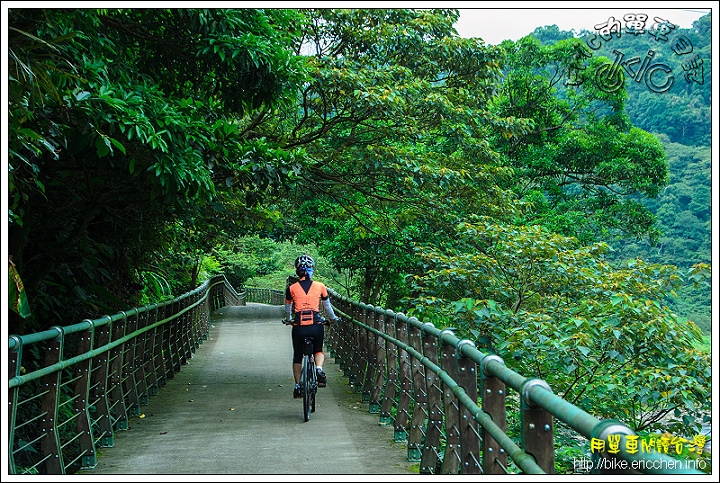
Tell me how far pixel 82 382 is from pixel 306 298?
9.37 ft

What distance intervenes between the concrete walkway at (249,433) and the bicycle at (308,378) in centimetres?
16

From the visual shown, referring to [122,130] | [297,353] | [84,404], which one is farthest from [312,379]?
[122,130]

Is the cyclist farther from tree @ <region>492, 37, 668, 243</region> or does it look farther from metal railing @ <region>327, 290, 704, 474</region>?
tree @ <region>492, 37, 668, 243</region>

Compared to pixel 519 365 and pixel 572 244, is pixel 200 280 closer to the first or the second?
pixel 572 244

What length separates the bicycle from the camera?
8.30m

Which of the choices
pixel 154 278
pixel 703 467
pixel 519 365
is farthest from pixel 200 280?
pixel 703 467

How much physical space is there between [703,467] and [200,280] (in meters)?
20.7

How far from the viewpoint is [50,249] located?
8641 mm

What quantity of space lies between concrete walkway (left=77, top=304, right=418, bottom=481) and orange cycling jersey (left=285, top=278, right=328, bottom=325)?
1.15 metres

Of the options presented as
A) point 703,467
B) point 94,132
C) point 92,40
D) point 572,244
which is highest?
point 92,40

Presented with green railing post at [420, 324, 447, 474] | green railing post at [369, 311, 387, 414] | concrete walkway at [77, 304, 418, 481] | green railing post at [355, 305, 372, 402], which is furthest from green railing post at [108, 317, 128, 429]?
green railing post at [420, 324, 447, 474]

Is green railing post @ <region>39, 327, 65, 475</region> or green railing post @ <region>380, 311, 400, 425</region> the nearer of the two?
green railing post @ <region>39, 327, 65, 475</region>

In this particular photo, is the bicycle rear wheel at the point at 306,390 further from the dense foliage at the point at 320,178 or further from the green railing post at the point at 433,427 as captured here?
the green railing post at the point at 433,427

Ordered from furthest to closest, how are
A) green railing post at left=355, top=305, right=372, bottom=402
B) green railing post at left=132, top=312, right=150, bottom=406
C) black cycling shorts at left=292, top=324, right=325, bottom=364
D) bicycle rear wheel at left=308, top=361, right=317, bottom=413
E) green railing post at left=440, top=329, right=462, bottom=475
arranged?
green railing post at left=355, top=305, right=372, bottom=402 < green railing post at left=132, top=312, right=150, bottom=406 < black cycling shorts at left=292, top=324, right=325, bottom=364 < bicycle rear wheel at left=308, top=361, right=317, bottom=413 < green railing post at left=440, top=329, right=462, bottom=475
